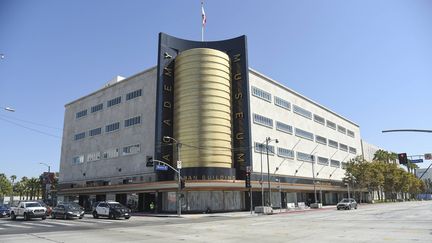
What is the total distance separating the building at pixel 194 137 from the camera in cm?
5853

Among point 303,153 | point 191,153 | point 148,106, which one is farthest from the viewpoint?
point 303,153

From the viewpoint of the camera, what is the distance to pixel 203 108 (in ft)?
199

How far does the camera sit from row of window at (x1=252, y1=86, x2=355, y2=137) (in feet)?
229

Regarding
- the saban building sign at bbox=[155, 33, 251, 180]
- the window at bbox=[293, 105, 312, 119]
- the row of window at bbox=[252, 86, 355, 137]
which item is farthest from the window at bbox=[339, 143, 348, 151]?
the saban building sign at bbox=[155, 33, 251, 180]

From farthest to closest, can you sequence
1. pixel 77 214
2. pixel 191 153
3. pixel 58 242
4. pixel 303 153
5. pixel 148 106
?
pixel 303 153, pixel 148 106, pixel 191 153, pixel 77 214, pixel 58 242

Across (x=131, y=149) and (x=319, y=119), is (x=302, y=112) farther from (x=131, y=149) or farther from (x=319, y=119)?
(x=131, y=149)

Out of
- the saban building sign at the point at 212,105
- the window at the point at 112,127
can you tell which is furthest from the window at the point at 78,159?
the saban building sign at the point at 212,105

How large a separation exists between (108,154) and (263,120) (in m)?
31.9

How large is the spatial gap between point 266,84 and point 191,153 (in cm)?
2354

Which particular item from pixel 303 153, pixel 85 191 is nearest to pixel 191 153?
pixel 85 191

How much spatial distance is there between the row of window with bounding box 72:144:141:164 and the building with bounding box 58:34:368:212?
0.20 metres

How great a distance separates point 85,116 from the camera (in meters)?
82.6

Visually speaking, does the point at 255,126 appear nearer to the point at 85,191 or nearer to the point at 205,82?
the point at 205,82

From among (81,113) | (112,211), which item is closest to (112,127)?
(81,113)
